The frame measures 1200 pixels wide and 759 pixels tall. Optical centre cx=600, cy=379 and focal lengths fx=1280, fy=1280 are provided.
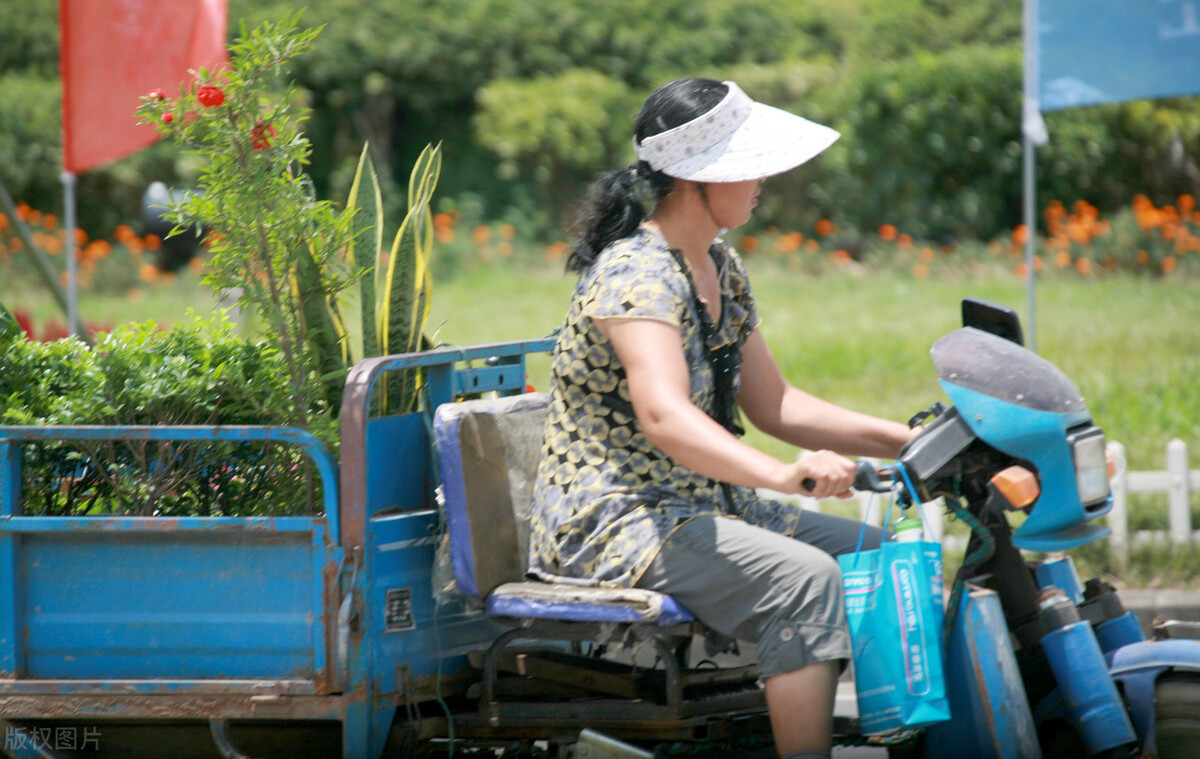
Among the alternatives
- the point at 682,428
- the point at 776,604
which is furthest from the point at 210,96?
the point at 776,604

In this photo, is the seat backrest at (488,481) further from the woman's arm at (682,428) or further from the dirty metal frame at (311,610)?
the woman's arm at (682,428)

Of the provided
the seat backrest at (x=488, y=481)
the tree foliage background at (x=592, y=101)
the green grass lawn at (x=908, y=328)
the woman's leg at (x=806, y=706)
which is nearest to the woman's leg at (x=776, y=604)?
the woman's leg at (x=806, y=706)

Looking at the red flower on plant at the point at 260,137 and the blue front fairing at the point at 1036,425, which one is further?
the red flower on plant at the point at 260,137

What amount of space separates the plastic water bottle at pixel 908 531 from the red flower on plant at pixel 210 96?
5.72 ft

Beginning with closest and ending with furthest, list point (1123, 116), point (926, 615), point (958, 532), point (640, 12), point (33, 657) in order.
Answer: point (926, 615), point (33, 657), point (958, 532), point (1123, 116), point (640, 12)

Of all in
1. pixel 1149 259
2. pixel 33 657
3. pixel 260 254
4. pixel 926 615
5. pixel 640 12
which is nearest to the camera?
pixel 926 615

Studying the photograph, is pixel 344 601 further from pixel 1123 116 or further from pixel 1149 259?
pixel 1123 116

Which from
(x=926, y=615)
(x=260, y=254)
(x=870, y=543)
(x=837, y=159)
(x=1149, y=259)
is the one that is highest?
(x=837, y=159)

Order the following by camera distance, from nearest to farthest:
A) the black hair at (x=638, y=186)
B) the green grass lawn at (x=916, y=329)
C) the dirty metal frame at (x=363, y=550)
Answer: the dirty metal frame at (x=363, y=550)
the black hair at (x=638, y=186)
the green grass lawn at (x=916, y=329)

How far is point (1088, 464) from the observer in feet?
8.32

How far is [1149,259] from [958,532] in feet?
21.0

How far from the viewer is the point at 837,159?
1224cm

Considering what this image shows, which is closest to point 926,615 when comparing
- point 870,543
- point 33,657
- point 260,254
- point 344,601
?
point 870,543

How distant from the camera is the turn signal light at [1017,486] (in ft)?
8.24
